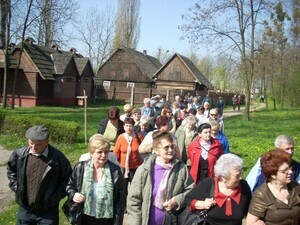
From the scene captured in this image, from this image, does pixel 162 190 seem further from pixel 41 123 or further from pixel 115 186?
pixel 41 123

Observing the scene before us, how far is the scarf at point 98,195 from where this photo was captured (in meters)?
3.91

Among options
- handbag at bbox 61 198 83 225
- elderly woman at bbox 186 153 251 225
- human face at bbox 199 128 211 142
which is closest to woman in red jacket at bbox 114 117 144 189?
human face at bbox 199 128 211 142

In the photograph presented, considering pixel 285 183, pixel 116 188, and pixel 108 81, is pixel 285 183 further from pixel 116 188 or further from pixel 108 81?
pixel 108 81

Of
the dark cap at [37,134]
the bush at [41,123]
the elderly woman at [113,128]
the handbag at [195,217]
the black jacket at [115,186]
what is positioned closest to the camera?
the handbag at [195,217]

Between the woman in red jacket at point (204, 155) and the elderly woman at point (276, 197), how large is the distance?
207 cm

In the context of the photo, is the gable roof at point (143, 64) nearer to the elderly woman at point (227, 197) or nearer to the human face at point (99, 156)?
the human face at point (99, 156)

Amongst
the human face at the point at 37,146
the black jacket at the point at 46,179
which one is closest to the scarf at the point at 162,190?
the black jacket at the point at 46,179

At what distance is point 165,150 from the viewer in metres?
4.10

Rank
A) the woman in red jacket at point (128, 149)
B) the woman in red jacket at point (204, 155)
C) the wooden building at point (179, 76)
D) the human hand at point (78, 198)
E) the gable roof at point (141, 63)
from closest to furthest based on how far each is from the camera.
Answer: the human hand at point (78, 198)
the woman in red jacket at point (204, 155)
the woman in red jacket at point (128, 149)
the wooden building at point (179, 76)
the gable roof at point (141, 63)

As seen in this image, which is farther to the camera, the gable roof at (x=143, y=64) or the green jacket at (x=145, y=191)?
the gable roof at (x=143, y=64)

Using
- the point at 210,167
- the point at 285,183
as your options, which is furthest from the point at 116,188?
the point at 210,167

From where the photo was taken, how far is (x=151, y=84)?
4862 centimetres

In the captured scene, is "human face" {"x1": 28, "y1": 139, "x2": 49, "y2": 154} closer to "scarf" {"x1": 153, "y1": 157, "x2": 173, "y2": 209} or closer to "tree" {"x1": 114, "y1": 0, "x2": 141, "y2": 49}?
"scarf" {"x1": 153, "y1": 157, "x2": 173, "y2": 209}

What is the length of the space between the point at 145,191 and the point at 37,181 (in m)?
1.25
